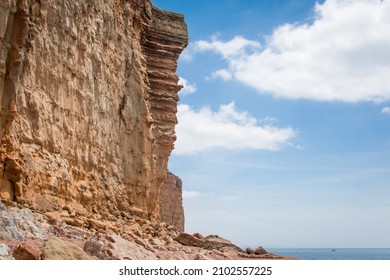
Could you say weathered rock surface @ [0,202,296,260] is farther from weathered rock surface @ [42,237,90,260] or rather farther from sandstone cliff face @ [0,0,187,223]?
sandstone cliff face @ [0,0,187,223]

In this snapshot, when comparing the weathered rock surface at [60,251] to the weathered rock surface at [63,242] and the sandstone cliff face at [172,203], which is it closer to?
the weathered rock surface at [63,242]

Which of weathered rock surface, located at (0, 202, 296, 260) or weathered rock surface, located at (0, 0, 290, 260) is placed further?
weathered rock surface, located at (0, 0, 290, 260)

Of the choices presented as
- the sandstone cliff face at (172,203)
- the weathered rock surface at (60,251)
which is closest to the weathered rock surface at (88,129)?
the weathered rock surface at (60,251)

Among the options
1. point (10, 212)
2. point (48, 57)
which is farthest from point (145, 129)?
point (10, 212)

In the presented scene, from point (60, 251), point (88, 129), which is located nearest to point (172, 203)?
point (88, 129)

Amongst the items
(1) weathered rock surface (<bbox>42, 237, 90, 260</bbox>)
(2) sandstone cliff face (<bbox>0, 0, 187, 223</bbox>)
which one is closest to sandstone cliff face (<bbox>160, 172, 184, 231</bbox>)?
(2) sandstone cliff face (<bbox>0, 0, 187, 223</bbox>)

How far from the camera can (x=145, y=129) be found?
90.6 feet

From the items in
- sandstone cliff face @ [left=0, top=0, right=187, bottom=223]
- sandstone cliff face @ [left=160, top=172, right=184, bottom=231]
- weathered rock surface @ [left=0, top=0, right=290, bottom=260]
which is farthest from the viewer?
sandstone cliff face @ [left=160, top=172, right=184, bottom=231]

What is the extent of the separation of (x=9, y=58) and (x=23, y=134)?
2.43m

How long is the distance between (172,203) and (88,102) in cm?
4027

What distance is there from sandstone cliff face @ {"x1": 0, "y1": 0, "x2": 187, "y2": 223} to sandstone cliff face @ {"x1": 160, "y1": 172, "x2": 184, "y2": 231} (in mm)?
29533

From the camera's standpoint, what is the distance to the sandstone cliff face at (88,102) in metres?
17.3

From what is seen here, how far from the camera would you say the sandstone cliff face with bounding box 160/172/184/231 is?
60062 millimetres
